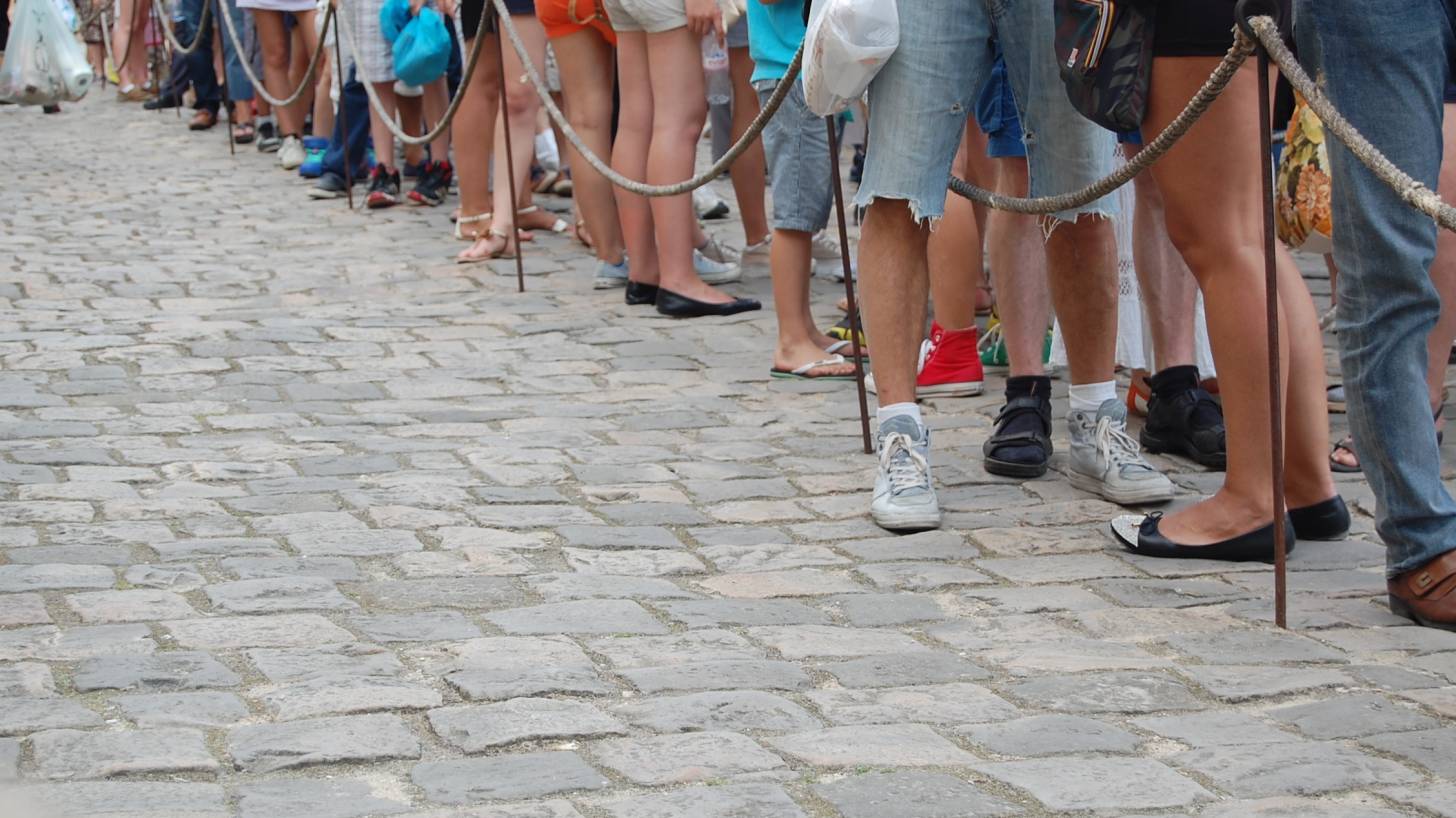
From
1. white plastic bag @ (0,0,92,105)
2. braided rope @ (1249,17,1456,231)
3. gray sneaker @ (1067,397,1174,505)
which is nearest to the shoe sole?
gray sneaker @ (1067,397,1174,505)

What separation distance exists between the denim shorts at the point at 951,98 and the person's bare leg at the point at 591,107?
317 centimetres

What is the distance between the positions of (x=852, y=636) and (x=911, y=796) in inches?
33.1

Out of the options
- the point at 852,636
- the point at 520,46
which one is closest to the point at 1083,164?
the point at 852,636

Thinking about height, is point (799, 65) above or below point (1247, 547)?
above

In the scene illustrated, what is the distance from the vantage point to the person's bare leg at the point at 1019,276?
5.07 m

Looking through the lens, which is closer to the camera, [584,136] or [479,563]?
[479,563]

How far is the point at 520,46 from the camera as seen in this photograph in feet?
24.3

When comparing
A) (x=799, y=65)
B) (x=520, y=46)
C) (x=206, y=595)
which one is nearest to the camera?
(x=206, y=595)

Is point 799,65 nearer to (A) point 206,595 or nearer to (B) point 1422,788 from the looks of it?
(A) point 206,595

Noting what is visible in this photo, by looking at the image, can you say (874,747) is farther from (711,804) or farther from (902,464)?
(902,464)

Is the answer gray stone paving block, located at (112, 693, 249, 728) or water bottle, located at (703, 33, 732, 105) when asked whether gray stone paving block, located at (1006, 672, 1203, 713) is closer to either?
gray stone paving block, located at (112, 693, 249, 728)

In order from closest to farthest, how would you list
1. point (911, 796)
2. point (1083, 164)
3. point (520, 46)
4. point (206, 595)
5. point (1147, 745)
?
point (911, 796) → point (1147, 745) → point (206, 595) → point (1083, 164) → point (520, 46)

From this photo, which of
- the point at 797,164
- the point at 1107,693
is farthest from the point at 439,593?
the point at 797,164

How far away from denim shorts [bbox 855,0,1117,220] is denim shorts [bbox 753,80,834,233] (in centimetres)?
165
